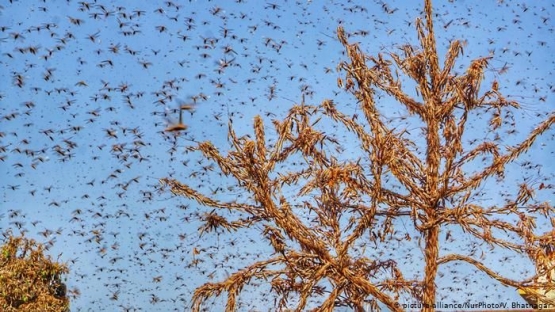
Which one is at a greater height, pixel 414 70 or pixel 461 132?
pixel 414 70

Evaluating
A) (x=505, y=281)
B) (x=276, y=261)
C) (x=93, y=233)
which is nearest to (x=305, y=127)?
(x=276, y=261)

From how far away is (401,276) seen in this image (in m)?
7.88

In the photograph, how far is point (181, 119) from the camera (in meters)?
9.40

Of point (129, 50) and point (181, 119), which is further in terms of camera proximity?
point (129, 50)

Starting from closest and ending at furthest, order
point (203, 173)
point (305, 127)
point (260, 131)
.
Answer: point (260, 131)
point (305, 127)
point (203, 173)

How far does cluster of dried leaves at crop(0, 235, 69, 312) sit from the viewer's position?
1962 cm

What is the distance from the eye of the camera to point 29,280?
2003 centimetres

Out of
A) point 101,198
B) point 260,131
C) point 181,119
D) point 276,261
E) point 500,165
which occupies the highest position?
point 101,198

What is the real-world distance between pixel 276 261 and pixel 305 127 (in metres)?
→ 1.44

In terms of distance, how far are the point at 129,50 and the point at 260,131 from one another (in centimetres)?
660

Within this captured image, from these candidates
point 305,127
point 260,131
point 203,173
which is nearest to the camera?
point 260,131

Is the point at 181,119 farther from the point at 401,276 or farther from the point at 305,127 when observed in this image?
the point at 401,276

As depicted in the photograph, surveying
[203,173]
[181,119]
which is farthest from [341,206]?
[203,173]

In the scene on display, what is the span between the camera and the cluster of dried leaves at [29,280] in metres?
19.6
